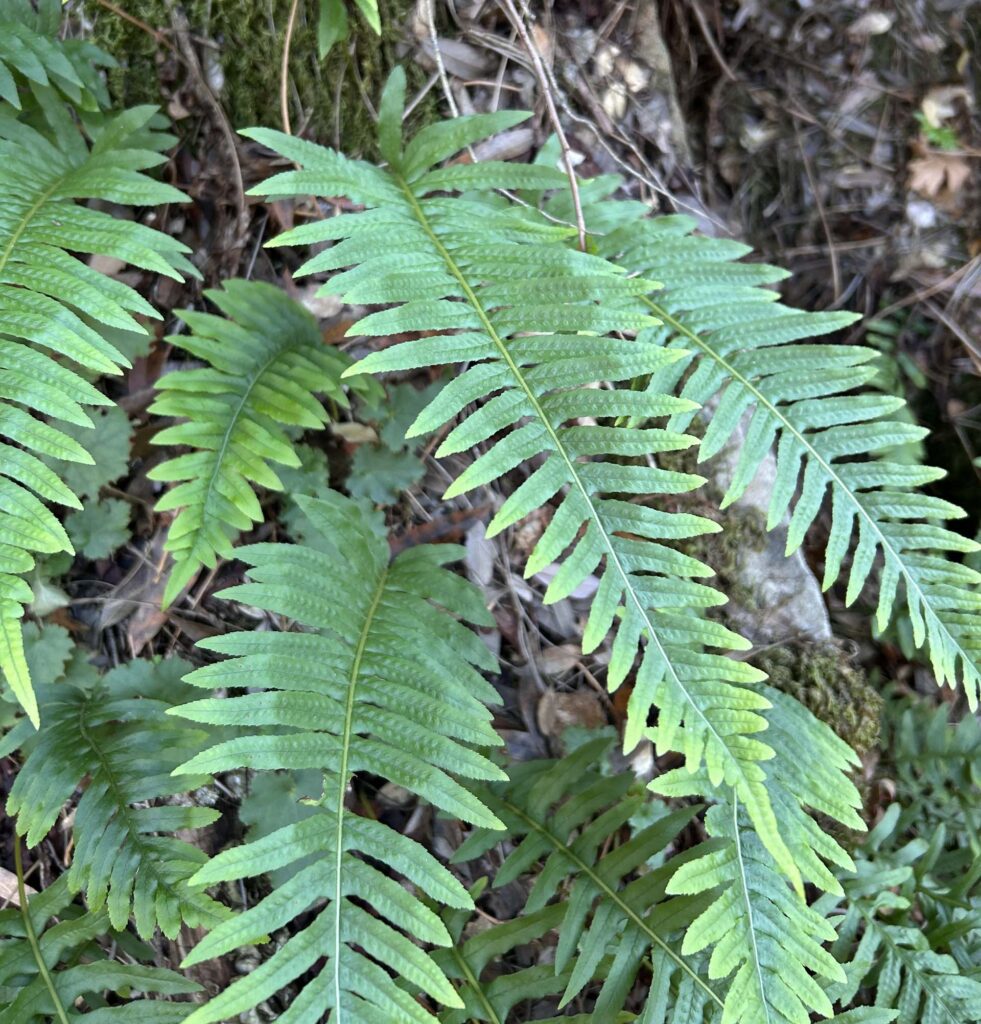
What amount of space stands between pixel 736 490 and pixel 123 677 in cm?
158

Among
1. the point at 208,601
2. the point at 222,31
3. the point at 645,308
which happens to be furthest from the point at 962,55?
the point at 208,601

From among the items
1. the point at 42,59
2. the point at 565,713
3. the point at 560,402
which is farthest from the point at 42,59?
the point at 565,713

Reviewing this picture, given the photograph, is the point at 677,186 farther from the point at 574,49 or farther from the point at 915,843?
the point at 915,843

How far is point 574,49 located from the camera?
2.63m

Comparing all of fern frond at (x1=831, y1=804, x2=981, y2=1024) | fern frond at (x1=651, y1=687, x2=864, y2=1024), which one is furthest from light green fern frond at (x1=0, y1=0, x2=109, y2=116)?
fern frond at (x1=831, y1=804, x2=981, y2=1024)

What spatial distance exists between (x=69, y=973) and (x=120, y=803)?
1.31ft

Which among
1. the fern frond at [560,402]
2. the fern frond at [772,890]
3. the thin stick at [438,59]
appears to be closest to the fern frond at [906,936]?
the fern frond at [772,890]

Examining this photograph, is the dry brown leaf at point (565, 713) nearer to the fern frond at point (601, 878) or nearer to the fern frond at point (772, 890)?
the fern frond at point (601, 878)

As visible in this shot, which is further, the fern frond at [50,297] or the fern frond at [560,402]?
the fern frond at [560,402]

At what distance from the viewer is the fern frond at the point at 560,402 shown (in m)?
1.46

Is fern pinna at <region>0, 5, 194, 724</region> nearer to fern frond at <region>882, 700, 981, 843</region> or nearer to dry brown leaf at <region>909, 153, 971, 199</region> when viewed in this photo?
fern frond at <region>882, 700, 981, 843</region>

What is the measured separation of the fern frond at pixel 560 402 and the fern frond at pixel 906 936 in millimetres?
960

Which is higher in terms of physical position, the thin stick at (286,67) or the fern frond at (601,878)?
the thin stick at (286,67)

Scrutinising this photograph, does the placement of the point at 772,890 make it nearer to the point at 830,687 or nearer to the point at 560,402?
the point at 830,687
